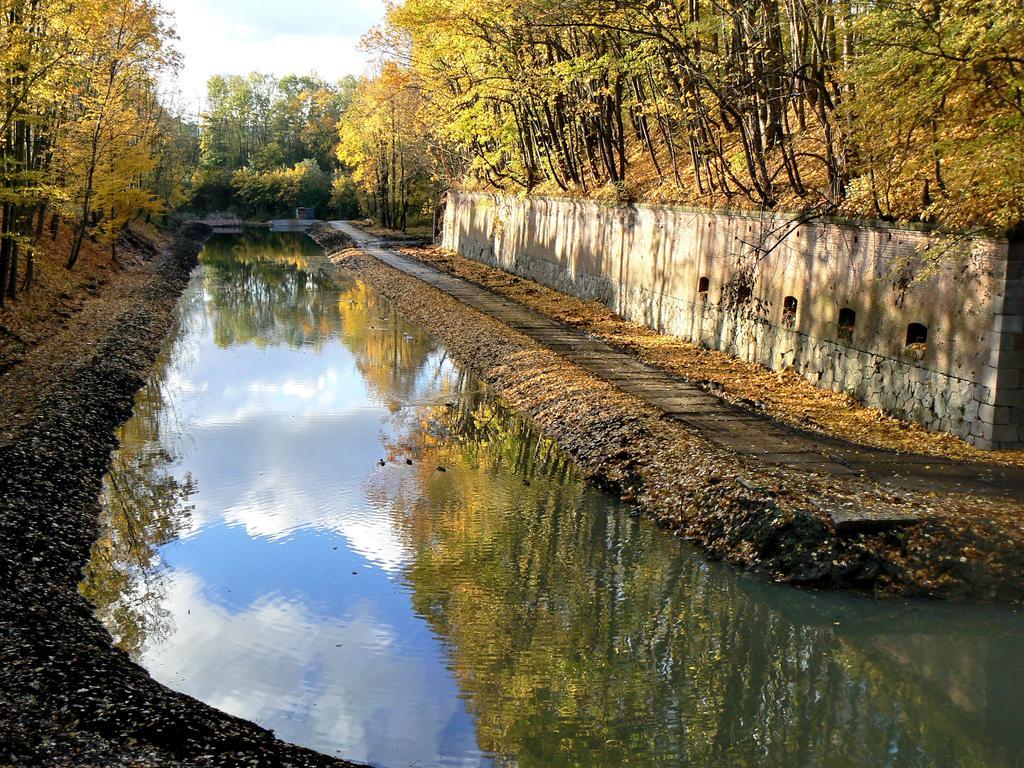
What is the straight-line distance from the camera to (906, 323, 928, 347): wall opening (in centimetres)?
1314

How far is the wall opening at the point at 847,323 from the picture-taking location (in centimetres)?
1479

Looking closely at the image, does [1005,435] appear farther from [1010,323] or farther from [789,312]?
[789,312]

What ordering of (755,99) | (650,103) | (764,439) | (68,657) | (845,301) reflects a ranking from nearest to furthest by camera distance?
(68,657), (764,439), (845,301), (755,99), (650,103)

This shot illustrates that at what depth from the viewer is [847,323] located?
1498cm

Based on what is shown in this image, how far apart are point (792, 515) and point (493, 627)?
11.1ft

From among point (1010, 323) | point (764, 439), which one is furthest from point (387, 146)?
point (1010, 323)

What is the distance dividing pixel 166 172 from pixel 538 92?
30467 mm

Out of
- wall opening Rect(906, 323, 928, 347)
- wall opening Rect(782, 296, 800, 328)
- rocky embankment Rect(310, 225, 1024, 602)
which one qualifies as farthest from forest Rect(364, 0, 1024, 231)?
rocky embankment Rect(310, 225, 1024, 602)

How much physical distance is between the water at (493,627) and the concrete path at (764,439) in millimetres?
1917

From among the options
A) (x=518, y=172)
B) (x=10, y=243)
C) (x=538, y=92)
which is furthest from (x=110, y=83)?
(x=518, y=172)

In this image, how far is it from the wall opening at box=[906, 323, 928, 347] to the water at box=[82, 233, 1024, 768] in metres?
4.75

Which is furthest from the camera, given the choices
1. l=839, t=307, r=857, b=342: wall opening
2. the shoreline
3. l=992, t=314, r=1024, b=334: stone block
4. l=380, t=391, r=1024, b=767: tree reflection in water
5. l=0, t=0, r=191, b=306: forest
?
l=0, t=0, r=191, b=306: forest

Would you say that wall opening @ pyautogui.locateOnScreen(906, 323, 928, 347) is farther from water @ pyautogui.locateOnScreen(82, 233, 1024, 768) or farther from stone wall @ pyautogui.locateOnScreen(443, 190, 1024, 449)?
water @ pyautogui.locateOnScreen(82, 233, 1024, 768)

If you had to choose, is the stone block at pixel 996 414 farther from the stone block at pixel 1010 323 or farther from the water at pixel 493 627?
the water at pixel 493 627
